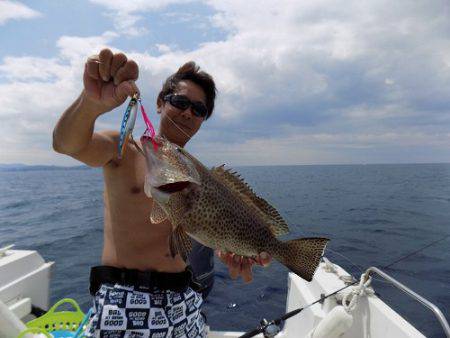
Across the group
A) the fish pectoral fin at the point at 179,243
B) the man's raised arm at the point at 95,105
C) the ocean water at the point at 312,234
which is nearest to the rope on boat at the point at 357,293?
the ocean water at the point at 312,234

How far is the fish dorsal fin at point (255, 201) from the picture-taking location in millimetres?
2754

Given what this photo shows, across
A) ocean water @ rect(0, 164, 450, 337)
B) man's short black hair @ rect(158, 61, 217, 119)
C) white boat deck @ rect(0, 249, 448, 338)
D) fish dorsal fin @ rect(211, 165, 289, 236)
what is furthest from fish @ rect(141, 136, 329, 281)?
ocean water @ rect(0, 164, 450, 337)

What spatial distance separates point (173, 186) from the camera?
2408 millimetres

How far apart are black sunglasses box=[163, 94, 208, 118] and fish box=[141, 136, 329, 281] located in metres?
1.06

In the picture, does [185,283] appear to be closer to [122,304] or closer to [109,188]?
[122,304]

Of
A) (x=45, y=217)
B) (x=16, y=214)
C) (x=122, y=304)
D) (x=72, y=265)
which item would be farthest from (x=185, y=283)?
(x=16, y=214)

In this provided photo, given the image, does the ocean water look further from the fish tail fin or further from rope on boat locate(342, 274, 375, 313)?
the fish tail fin

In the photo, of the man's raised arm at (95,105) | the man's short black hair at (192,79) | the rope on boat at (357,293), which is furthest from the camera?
the rope on boat at (357,293)

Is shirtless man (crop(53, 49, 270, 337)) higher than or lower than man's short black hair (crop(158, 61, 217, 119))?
lower

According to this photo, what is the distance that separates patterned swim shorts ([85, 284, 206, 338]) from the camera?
277 centimetres

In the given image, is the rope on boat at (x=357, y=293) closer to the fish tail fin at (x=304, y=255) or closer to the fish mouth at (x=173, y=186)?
the fish tail fin at (x=304, y=255)

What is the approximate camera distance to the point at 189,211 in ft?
7.97

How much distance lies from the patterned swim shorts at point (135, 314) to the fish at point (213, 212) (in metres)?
0.81

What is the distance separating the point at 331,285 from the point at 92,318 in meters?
3.70
